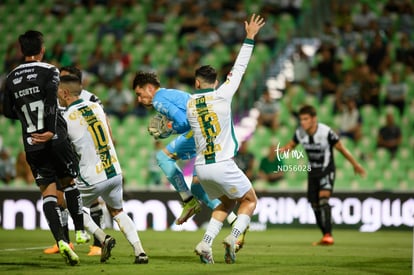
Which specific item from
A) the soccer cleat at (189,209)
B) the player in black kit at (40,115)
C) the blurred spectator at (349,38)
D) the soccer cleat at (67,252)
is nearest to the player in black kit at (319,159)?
the soccer cleat at (189,209)

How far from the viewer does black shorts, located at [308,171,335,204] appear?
14.0 metres

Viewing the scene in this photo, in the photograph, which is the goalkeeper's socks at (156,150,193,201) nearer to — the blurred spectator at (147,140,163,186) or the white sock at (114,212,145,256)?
the white sock at (114,212,145,256)

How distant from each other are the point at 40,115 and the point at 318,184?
245 inches

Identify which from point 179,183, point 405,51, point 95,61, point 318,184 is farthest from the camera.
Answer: point 95,61

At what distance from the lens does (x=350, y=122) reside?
64.7 ft

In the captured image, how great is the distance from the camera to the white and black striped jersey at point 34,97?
8969 millimetres

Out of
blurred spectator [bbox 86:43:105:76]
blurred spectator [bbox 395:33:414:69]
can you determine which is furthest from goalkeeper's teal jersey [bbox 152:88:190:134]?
blurred spectator [bbox 86:43:105:76]

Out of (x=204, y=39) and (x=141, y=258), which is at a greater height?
(x=204, y=39)

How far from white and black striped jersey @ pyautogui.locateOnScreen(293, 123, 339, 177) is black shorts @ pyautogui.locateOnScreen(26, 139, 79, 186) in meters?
5.62

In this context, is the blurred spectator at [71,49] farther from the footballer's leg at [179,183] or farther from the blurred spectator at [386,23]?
the footballer's leg at [179,183]

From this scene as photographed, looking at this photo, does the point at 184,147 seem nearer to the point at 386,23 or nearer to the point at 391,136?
the point at 391,136

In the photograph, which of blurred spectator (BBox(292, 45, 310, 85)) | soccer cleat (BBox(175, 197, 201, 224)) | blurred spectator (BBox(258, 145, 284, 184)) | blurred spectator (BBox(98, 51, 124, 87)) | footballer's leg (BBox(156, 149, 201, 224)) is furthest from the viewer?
blurred spectator (BBox(98, 51, 124, 87))

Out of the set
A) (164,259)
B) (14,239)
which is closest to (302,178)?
(14,239)

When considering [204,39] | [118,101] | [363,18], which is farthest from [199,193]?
[363,18]
